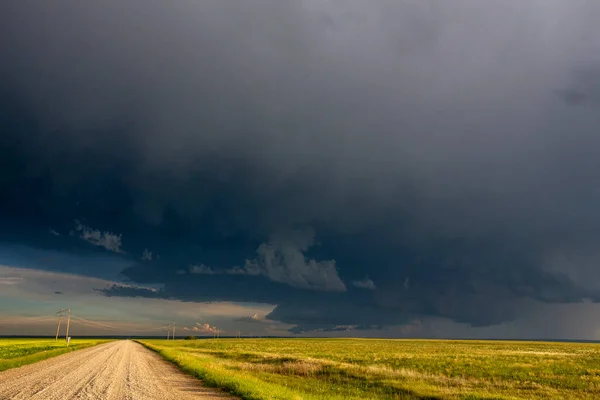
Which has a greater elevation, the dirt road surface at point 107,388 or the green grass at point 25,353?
the green grass at point 25,353

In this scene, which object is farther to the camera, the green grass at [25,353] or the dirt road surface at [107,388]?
the green grass at [25,353]

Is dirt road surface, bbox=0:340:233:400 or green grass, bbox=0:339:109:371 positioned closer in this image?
dirt road surface, bbox=0:340:233:400

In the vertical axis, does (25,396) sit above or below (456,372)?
above

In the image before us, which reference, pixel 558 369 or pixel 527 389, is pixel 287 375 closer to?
pixel 527 389

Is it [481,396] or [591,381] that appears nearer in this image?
[481,396]

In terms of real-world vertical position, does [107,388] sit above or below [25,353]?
below

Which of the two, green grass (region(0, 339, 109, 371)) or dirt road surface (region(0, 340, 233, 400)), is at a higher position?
green grass (region(0, 339, 109, 371))

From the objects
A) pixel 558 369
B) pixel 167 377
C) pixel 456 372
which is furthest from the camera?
pixel 558 369

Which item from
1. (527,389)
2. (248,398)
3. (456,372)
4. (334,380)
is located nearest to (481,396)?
(527,389)

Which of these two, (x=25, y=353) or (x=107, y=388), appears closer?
(x=107, y=388)

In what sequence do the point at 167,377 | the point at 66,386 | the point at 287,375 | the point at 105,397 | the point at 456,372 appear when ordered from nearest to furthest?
1. the point at 105,397
2. the point at 66,386
3. the point at 167,377
4. the point at 287,375
5. the point at 456,372

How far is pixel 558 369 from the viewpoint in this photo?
44062 millimetres

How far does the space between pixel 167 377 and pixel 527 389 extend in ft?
85.6

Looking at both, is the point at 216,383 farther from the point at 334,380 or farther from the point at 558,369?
the point at 558,369
